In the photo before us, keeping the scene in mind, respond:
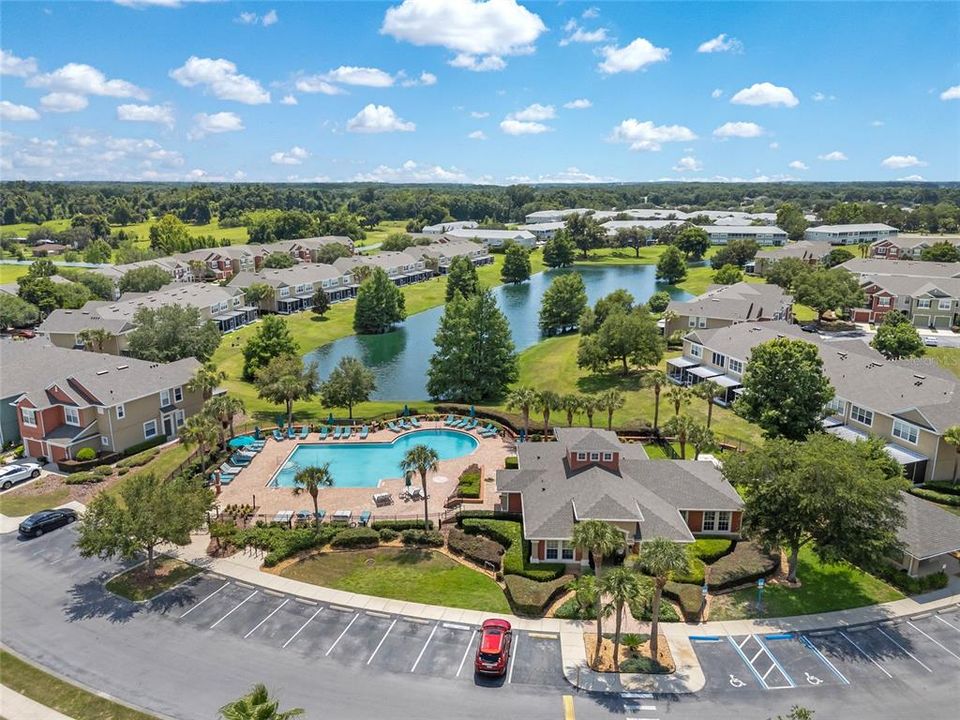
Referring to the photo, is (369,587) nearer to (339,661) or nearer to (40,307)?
(339,661)

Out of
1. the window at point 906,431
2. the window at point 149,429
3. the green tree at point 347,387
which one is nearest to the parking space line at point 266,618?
the window at point 149,429

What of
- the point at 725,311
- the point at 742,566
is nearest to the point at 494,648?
the point at 742,566

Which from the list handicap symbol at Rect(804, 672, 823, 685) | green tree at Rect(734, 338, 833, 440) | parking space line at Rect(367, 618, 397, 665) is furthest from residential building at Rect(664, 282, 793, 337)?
parking space line at Rect(367, 618, 397, 665)

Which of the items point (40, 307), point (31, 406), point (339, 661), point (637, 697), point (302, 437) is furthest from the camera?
point (40, 307)

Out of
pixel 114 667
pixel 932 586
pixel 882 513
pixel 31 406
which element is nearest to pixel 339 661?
pixel 114 667

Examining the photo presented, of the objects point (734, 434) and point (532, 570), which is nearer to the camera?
point (532, 570)

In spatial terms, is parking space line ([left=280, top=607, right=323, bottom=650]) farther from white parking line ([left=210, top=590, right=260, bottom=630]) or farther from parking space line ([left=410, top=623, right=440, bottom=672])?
parking space line ([left=410, top=623, right=440, bottom=672])
